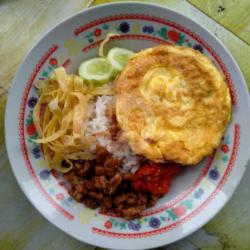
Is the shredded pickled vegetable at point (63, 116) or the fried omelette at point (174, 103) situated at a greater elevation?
the fried omelette at point (174, 103)

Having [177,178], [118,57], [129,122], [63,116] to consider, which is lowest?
[63,116]

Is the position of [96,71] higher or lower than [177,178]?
higher

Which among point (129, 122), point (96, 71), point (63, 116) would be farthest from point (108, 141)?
point (96, 71)

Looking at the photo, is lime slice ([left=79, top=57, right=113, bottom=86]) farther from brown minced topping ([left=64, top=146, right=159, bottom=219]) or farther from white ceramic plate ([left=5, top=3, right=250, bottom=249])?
Answer: brown minced topping ([left=64, top=146, right=159, bottom=219])

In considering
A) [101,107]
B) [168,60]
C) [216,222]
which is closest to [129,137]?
[101,107]

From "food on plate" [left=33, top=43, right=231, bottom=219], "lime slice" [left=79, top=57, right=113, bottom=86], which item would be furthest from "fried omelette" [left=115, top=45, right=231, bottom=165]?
"lime slice" [left=79, top=57, right=113, bottom=86]

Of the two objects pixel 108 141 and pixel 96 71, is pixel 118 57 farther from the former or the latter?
pixel 108 141

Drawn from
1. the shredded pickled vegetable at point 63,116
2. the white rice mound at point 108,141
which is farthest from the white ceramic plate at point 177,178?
the white rice mound at point 108,141

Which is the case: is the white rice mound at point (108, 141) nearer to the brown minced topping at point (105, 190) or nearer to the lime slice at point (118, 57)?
the brown minced topping at point (105, 190)
